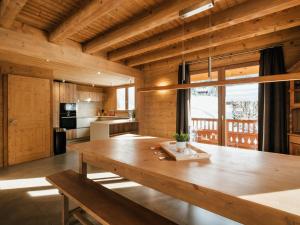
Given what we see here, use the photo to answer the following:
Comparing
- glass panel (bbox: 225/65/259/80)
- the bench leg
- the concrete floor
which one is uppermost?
glass panel (bbox: 225/65/259/80)

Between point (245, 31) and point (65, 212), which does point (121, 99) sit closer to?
point (245, 31)

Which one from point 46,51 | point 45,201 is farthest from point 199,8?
point 45,201

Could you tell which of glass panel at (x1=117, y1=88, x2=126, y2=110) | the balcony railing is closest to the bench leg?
the balcony railing

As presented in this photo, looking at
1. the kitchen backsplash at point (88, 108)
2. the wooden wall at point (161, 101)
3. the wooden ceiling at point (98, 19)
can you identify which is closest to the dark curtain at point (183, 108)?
the wooden wall at point (161, 101)

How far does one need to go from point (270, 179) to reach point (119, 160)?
4.11 ft

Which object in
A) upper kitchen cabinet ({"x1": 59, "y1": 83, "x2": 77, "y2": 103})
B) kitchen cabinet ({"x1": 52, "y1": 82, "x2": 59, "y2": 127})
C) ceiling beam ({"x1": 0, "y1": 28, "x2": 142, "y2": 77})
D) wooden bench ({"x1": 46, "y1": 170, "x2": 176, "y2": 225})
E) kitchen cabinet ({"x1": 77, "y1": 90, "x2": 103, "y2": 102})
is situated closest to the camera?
wooden bench ({"x1": 46, "y1": 170, "x2": 176, "y2": 225})

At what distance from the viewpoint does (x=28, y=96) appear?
15.1 feet

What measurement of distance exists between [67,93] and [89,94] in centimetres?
119

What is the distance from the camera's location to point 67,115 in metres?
7.23

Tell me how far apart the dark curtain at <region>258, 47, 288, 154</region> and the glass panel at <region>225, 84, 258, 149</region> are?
1.57 feet

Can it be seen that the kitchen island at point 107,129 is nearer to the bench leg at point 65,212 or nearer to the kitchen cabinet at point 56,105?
the kitchen cabinet at point 56,105

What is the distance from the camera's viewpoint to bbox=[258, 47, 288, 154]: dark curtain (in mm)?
3477

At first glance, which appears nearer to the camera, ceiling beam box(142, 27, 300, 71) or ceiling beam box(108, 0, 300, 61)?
ceiling beam box(108, 0, 300, 61)

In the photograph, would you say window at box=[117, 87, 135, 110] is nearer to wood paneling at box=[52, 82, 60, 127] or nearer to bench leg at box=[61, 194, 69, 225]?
wood paneling at box=[52, 82, 60, 127]
